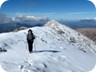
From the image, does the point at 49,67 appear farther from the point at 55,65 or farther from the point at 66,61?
the point at 66,61

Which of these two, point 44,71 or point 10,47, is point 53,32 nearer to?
point 10,47

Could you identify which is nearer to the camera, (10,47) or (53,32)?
(10,47)

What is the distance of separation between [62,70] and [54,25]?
24037 millimetres

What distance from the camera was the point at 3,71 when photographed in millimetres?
10266

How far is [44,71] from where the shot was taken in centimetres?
1205

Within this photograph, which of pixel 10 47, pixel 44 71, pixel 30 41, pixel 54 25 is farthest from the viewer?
pixel 54 25

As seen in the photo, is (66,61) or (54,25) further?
(54,25)

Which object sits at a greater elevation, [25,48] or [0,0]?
[0,0]

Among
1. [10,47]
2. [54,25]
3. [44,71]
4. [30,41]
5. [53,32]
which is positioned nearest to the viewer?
[44,71]

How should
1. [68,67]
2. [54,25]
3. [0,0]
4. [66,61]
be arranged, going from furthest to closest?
[54,25] < [66,61] < [68,67] < [0,0]

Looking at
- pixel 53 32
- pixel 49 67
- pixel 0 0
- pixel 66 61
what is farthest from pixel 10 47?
pixel 53 32

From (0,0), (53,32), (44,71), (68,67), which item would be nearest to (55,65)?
(68,67)

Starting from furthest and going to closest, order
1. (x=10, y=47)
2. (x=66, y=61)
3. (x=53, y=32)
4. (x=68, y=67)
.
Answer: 1. (x=53, y=32)
2. (x=10, y=47)
3. (x=66, y=61)
4. (x=68, y=67)

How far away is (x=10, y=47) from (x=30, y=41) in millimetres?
1679
